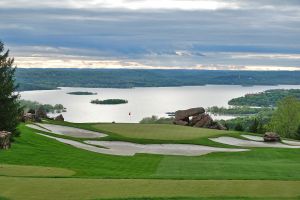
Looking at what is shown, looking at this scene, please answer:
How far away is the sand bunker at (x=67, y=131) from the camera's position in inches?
1992

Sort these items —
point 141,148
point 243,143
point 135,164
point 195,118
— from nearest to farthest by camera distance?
point 135,164 → point 141,148 → point 243,143 → point 195,118

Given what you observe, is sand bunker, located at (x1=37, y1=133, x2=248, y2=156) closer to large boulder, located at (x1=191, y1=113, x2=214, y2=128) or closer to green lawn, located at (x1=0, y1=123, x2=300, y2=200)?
green lawn, located at (x1=0, y1=123, x2=300, y2=200)

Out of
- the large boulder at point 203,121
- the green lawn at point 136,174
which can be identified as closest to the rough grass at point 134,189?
the green lawn at point 136,174

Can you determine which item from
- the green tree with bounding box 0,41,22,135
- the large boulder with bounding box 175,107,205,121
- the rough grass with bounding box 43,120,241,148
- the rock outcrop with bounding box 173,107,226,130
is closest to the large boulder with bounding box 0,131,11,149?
the green tree with bounding box 0,41,22,135

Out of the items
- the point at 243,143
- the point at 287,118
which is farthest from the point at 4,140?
the point at 287,118

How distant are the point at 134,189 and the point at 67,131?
1358 inches

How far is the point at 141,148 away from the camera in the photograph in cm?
4431

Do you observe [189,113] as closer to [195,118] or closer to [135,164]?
[195,118]

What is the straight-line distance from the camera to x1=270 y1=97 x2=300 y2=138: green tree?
89.2 m

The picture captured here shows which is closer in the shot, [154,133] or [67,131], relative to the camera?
[67,131]

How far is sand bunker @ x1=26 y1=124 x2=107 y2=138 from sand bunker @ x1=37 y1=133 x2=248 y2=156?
13.6 feet

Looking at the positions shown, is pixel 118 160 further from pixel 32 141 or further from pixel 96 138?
pixel 96 138

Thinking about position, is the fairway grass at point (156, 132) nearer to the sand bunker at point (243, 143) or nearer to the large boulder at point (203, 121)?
the sand bunker at point (243, 143)

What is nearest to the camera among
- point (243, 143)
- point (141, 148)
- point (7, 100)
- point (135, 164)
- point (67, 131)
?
point (135, 164)
